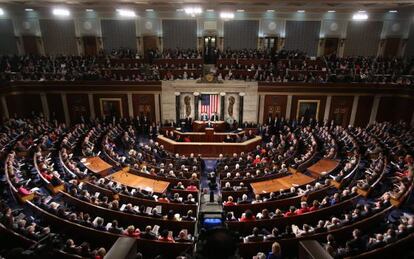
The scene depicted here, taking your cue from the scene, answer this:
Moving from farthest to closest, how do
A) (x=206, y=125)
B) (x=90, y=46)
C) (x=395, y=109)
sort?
(x=90, y=46)
(x=395, y=109)
(x=206, y=125)

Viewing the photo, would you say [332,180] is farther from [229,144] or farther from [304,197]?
[229,144]

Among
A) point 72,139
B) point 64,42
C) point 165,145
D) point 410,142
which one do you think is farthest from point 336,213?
point 64,42

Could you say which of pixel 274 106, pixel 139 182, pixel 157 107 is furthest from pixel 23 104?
pixel 274 106

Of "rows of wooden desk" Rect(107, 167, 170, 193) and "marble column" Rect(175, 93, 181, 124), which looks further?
"marble column" Rect(175, 93, 181, 124)

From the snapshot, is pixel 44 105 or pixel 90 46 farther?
pixel 90 46

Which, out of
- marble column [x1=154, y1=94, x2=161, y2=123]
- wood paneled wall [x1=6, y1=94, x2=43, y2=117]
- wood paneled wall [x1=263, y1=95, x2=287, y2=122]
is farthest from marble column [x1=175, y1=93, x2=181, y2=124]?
wood paneled wall [x1=6, y1=94, x2=43, y2=117]

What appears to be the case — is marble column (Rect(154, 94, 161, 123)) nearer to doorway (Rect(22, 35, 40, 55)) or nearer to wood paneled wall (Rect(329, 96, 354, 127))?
doorway (Rect(22, 35, 40, 55))

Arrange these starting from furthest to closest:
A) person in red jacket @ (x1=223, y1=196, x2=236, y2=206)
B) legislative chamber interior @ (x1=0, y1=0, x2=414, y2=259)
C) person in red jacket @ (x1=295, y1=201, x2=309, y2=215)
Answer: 1. person in red jacket @ (x1=223, y1=196, x2=236, y2=206)
2. person in red jacket @ (x1=295, y1=201, x2=309, y2=215)
3. legislative chamber interior @ (x1=0, y1=0, x2=414, y2=259)

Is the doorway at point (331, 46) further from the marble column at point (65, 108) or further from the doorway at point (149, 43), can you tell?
the marble column at point (65, 108)

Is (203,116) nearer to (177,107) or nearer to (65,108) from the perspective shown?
(177,107)

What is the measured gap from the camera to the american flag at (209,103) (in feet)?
72.1

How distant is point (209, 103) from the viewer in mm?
22109

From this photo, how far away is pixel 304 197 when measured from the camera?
10.2 metres

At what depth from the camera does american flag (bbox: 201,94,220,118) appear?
21984 mm
